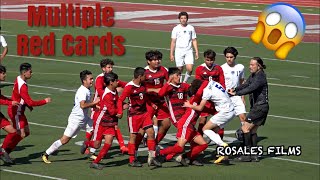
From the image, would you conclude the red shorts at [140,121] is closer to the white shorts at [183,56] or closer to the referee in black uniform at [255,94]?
the referee in black uniform at [255,94]

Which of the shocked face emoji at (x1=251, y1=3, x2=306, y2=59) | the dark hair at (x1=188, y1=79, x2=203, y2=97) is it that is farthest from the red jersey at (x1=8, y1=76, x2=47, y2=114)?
the shocked face emoji at (x1=251, y1=3, x2=306, y2=59)

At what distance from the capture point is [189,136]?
22.0 m

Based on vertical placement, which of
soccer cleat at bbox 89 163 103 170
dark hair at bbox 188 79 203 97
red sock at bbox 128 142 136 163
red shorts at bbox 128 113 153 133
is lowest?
soccer cleat at bbox 89 163 103 170

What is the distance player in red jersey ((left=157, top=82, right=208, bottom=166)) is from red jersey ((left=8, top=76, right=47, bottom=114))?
2.78 m

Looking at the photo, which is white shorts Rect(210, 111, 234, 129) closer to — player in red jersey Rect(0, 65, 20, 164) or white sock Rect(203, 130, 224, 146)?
white sock Rect(203, 130, 224, 146)

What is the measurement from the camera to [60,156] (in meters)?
23.2

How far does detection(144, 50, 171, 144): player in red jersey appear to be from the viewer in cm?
2262

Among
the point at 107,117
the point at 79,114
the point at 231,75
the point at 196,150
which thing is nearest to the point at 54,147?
the point at 79,114

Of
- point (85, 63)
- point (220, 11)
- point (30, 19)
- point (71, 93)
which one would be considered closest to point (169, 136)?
point (71, 93)

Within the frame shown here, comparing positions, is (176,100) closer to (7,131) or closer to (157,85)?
(157,85)

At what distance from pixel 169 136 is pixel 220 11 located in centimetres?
3307

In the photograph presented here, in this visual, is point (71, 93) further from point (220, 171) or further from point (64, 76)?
point (220, 171)

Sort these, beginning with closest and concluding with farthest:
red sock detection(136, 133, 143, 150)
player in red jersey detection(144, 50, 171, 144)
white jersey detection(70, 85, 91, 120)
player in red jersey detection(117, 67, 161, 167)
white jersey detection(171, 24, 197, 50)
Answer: player in red jersey detection(117, 67, 161, 167) < white jersey detection(70, 85, 91, 120) < red sock detection(136, 133, 143, 150) < player in red jersey detection(144, 50, 171, 144) < white jersey detection(171, 24, 197, 50)

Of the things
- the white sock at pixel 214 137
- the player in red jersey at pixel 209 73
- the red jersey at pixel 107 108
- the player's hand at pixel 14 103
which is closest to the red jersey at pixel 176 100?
the player in red jersey at pixel 209 73
